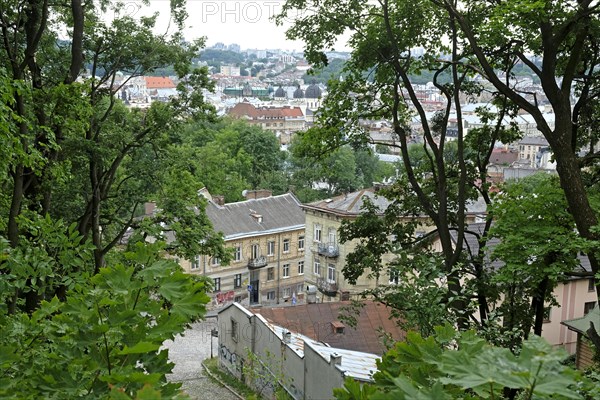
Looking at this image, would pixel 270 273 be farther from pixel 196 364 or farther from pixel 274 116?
pixel 274 116

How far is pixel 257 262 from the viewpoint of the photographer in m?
43.0

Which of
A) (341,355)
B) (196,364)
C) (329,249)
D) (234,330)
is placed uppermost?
(341,355)

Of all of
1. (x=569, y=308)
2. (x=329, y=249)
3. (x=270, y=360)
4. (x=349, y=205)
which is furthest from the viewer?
(x=329, y=249)

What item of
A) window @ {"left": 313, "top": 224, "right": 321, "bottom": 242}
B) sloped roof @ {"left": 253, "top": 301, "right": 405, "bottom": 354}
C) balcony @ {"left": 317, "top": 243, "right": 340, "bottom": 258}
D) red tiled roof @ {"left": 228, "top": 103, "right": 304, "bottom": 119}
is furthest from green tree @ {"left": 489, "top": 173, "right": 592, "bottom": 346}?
red tiled roof @ {"left": 228, "top": 103, "right": 304, "bottom": 119}

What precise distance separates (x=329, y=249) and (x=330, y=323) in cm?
1612

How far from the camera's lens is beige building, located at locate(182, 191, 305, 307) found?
4159 cm

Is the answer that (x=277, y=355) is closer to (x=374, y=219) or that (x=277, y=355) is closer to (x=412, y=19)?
(x=374, y=219)

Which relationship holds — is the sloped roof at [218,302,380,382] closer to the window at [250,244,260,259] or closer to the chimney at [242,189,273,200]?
the window at [250,244,260,259]

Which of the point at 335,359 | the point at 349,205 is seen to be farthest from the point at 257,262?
the point at 335,359

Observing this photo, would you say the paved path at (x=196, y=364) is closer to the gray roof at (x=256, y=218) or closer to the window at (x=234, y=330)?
the window at (x=234, y=330)

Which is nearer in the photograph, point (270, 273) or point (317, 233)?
point (317, 233)

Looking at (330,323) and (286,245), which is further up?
(330,323)

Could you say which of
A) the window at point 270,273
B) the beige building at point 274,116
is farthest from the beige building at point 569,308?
the beige building at point 274,116

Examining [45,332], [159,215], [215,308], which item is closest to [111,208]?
[159,215]
